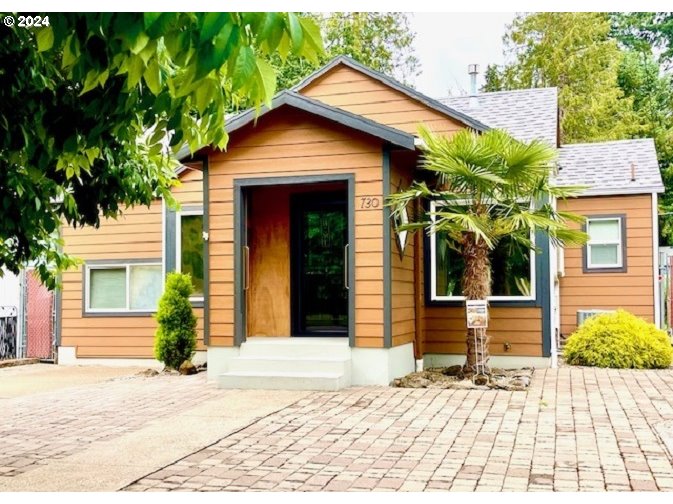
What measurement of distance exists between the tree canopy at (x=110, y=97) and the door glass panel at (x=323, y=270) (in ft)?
12.2

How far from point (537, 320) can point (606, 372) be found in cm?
107

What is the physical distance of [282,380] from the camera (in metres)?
7.76

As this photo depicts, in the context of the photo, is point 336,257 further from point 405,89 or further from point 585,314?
point 585,314

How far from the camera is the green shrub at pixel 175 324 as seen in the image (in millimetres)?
9820

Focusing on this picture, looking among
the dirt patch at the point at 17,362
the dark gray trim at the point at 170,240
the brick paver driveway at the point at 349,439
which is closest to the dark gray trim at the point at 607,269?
the brick paver driveway at the point at 349,439

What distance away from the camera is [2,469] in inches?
177

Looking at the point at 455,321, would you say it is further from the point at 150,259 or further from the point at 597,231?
the point at 150,259

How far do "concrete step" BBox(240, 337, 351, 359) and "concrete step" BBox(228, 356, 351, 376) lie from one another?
10 cm

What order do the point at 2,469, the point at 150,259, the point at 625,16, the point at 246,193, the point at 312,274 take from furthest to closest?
1. the point at 625,16
2. the point at 150,259
3. the point at 312,274
4. the point at 246,193
5. the point at 2,469

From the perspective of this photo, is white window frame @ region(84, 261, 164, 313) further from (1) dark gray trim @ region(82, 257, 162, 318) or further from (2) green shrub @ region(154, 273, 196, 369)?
(2) green shrub @ region(154, 273, 196, 369)

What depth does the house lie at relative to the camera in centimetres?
817

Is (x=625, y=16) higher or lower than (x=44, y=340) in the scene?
higher

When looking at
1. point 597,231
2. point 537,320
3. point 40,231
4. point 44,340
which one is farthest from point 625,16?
point 40,231

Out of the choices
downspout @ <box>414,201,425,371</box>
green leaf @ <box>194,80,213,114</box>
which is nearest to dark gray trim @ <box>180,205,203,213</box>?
downspout @ <box>414,201,425,371</box>
